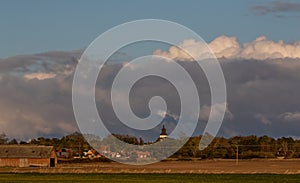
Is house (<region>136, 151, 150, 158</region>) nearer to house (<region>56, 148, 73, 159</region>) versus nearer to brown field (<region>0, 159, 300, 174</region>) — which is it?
house (<region>56, 148, 73, 159</region>)

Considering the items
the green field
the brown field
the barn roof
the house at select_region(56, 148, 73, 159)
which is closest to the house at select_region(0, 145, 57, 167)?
the barn roof

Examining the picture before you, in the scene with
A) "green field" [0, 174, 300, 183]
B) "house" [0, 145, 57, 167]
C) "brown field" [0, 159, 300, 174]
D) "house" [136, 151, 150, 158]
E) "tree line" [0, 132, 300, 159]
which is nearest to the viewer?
"green field" [0, 174, 300, 183]

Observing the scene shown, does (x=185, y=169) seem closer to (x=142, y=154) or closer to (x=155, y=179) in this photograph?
(x=155, y=179)

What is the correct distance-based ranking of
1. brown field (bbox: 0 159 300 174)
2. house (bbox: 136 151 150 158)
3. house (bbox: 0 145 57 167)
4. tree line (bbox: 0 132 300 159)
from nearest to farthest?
brown field (bbox: 0 159 300 174)
house (bbox: 0 145 57 167)
house (bbox: 136 151 150 158)
tree line (bbox: 0 132 300 159)

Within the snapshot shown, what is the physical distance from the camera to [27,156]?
14000 cm

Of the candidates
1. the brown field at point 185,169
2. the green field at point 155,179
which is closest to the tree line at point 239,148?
the brown field at point 185,169

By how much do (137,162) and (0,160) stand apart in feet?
89.5

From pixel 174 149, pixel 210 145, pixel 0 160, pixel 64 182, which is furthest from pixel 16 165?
pixel 64 182

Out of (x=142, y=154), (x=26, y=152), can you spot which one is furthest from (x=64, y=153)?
(x=26, y=152)

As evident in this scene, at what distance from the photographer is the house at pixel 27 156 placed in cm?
13900

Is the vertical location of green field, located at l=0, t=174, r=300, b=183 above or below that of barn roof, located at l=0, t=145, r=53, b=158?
below

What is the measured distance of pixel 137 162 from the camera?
134375mm

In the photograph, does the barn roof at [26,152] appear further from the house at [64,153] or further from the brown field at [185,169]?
the house at [64,153]

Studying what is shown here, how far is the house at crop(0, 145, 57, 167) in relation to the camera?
456 feet
